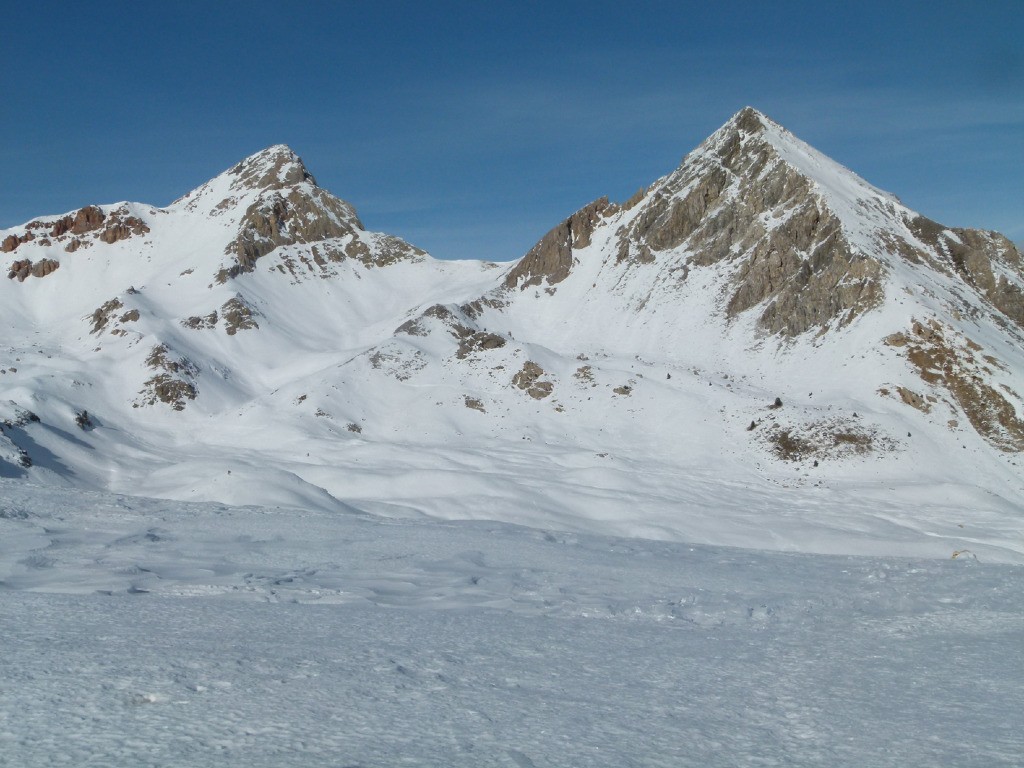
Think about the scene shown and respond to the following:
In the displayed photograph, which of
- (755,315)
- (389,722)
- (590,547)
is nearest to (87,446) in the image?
(590,547)

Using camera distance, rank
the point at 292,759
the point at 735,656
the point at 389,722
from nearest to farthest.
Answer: the point at 292,759
the point at 389,722
the point at 735,656

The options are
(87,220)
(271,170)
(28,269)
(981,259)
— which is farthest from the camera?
(271,170)

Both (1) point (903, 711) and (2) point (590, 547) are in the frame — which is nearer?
(1) point (903, 711)

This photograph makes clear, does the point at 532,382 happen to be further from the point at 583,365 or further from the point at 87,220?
the point at 87,220

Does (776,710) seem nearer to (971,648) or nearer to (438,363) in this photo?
(971,648)

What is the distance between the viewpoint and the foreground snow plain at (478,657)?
3.93m

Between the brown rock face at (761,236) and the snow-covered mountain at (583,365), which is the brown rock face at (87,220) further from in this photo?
the brown rock face at (761,236)

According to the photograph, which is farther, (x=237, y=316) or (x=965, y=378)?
(x=237, y=316)

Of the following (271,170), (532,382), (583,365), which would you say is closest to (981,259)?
(583,365)

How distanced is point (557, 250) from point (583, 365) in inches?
872

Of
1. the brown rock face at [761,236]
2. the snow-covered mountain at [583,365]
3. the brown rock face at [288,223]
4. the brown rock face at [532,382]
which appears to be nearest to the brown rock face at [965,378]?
the snow-covered mountain at [583,365]

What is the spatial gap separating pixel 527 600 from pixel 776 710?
119 inches

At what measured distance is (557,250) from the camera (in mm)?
63281

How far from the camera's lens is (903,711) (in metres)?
4.64
